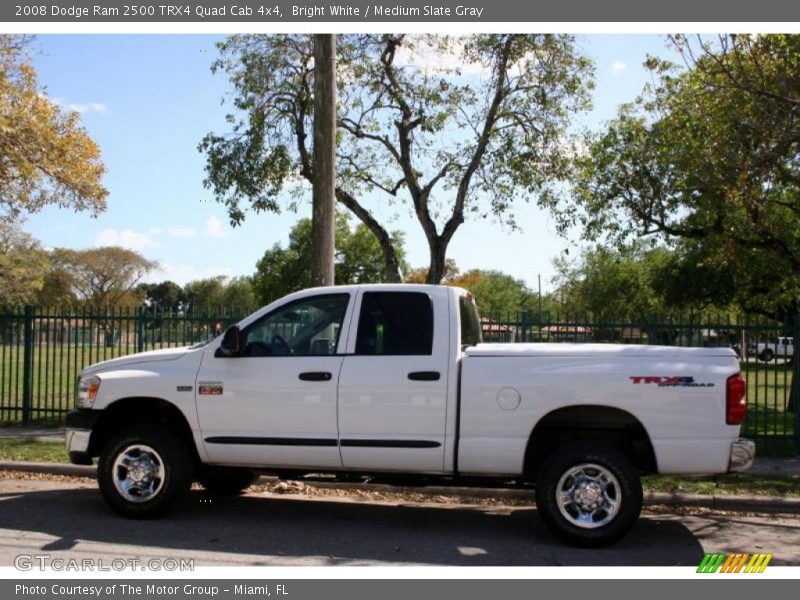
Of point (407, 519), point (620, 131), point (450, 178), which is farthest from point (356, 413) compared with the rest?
point (620, 131)

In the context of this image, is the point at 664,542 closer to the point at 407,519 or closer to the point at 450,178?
the point at 407,519

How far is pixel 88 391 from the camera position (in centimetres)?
751

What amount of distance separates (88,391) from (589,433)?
176 inches

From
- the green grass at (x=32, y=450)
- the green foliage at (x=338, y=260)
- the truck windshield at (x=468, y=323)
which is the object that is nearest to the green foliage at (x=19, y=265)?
the green foliage at (x=338, y=260)

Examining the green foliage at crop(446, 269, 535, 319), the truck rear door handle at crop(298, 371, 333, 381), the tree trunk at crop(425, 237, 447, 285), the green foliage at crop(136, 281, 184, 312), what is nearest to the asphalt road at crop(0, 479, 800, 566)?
the truck rear door handle at crop(298, 371, 333, 381)

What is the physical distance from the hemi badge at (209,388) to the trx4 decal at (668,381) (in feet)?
11.5

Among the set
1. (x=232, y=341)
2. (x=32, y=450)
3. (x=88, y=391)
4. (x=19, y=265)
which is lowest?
(x=32, y=450)

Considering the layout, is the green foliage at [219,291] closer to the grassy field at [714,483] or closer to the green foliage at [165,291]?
the green foliage at [165,291]

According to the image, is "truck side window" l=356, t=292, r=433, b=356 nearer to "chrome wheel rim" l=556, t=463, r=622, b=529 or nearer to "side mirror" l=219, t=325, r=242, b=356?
"side mirror" l=219, t=325, r=242, b=356

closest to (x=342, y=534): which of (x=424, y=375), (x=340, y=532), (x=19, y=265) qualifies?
(x=340, y=532)

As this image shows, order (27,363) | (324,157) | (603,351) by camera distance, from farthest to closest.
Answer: (27,363), (324,157), (603,351)

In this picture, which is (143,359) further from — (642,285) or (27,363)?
(642,285)

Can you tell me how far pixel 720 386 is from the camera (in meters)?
6.50

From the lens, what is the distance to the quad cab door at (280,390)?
7066mm
